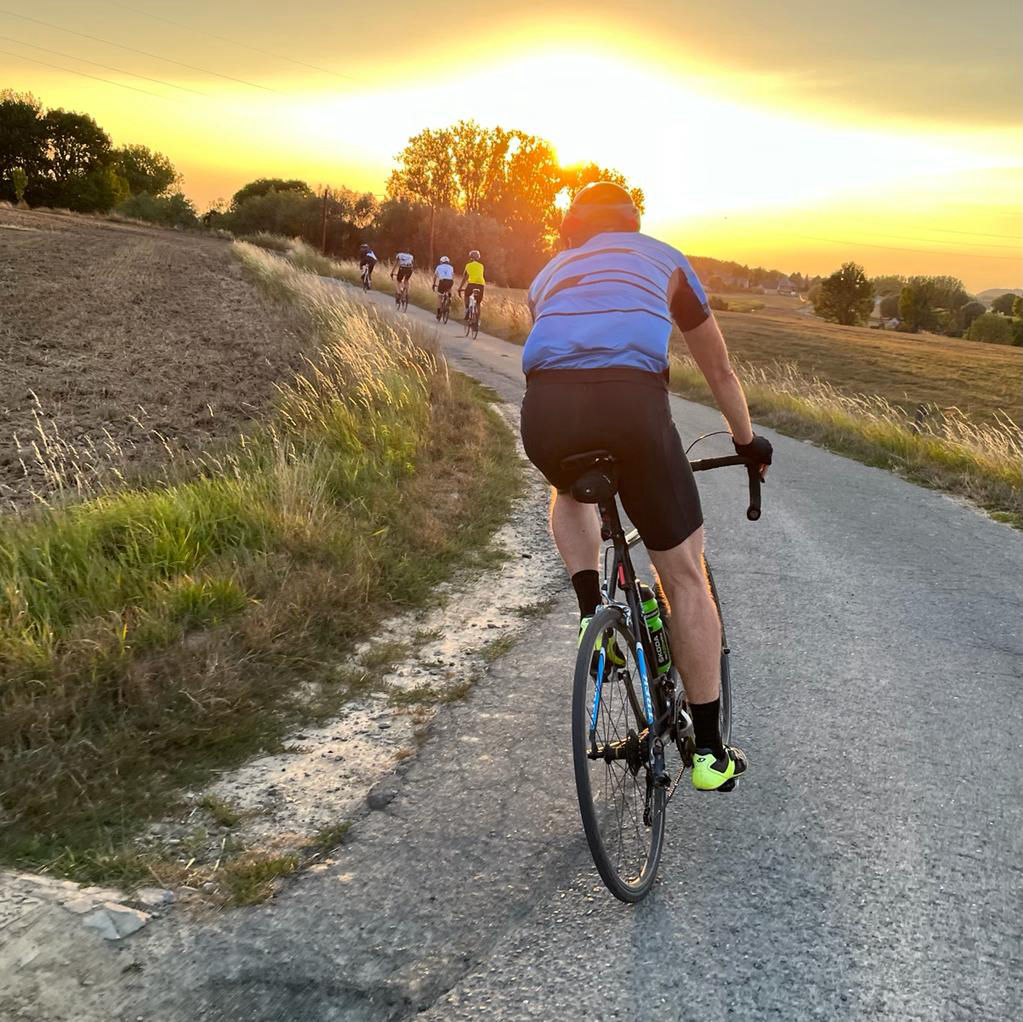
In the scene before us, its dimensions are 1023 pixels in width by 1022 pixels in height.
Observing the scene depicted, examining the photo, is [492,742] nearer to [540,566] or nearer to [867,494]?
[540,566]

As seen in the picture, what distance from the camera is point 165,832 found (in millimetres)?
2766

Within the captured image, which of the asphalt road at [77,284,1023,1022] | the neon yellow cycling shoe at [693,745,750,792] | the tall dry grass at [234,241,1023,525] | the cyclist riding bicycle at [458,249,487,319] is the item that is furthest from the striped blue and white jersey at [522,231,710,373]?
the cyclist riding bicycle at [458,249,487,319]

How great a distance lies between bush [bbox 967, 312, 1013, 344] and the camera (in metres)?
92.5

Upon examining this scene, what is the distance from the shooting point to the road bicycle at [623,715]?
7.88ft

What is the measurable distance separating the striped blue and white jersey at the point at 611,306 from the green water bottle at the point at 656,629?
0.75 metres

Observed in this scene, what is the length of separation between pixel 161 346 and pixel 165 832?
13.4 metres

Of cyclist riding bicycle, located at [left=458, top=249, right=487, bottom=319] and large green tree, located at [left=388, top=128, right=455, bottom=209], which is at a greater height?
large green tree, located at [left=388, top=128, right=455, bottom=209]

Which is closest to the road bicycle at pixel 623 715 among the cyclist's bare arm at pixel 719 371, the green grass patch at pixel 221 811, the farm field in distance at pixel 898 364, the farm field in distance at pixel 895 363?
the cyclist's bare arm at pixel 719 371

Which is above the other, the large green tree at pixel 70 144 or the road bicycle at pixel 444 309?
the large green tree at pixel 70 144

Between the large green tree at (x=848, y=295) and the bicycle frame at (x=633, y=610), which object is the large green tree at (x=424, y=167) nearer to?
the large green tree at (x=848, y=295)

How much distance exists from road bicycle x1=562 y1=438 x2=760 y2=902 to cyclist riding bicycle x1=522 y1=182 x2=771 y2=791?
0.06 metres

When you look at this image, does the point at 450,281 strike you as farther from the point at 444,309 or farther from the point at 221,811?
the point at 221,811

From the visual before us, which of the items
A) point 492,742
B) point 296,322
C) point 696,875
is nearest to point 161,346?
point 296,322

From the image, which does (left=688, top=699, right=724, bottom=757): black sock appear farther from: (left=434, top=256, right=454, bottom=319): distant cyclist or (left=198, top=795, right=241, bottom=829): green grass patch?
(left=434, top=256, right=454, bottom=319): distant cyclist
